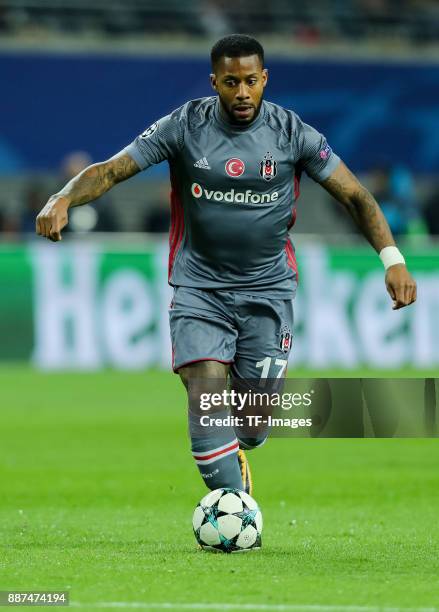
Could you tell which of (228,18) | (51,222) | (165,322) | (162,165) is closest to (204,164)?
(51,222)

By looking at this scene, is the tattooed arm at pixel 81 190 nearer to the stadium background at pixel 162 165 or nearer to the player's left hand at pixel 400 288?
the player's left hand at pixel 400 288

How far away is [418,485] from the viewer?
10.2 m

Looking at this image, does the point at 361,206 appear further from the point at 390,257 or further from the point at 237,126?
the point at 237,126

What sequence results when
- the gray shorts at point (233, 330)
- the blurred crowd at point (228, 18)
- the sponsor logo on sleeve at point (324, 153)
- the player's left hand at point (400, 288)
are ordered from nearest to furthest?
the player's left hand at point (400, 288) < the gray shorts at point (233, 330) < the sponsor logo on sleeve at point (324, 153) < the blurred crowd at point (228, 18)

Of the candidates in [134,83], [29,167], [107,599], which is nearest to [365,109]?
[134,83]

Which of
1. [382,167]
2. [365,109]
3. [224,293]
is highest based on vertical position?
[365,109]

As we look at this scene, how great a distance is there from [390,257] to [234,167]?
87 cm

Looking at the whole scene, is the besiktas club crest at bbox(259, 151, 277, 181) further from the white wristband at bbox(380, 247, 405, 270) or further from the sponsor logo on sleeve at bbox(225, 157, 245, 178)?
the white wristband at bbox(380, 247, 405, 270)

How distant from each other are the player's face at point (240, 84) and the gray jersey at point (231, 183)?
159 millimetres

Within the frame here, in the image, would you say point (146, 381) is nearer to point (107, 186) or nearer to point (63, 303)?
point (63, 303)

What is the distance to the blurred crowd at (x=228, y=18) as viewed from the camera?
23.8 meters

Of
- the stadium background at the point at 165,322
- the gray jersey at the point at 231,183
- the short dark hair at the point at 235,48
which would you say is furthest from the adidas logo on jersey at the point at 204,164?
the stadium background at the point at 165,322

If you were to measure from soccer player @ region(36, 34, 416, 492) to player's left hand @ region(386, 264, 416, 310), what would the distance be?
0.23ft

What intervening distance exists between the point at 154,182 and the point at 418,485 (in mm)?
17311
